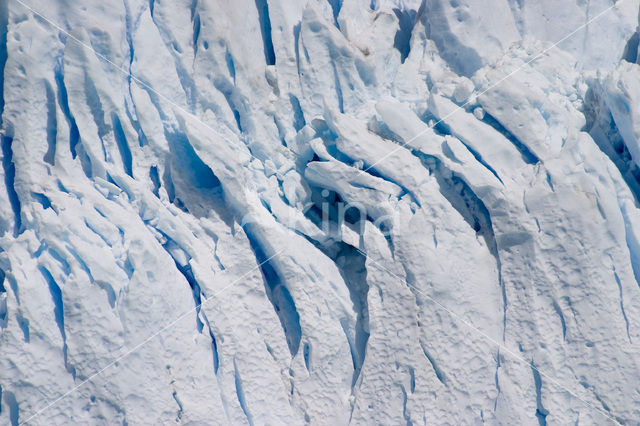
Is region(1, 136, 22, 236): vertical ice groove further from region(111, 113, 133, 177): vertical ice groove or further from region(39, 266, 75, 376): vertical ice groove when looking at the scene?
region(111, 113, 133, 177): vertical ice groove

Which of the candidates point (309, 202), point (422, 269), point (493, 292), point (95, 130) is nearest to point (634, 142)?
point (493, 292)

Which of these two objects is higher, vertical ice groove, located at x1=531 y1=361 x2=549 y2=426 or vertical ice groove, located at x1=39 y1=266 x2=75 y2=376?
vertical ice groove, located at x1=531 y1=361 x2=549 y2=426

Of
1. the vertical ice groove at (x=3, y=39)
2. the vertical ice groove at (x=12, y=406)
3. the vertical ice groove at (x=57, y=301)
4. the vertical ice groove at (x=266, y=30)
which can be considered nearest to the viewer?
the vertical ice groove at (x=12, y=406)

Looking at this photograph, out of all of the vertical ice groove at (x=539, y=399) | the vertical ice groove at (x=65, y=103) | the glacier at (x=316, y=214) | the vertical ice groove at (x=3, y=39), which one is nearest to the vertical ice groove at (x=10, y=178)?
the glacier at (x=316, y=214)

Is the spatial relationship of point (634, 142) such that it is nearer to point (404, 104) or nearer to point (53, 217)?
point (404, 104)

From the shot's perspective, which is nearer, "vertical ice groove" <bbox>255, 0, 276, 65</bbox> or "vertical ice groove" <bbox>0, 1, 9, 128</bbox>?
"vertical ice groove" <bbox>0, 1, 9, 128</bbox>

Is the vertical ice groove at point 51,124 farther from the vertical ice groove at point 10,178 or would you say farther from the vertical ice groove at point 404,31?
the vertical ice groove at point 404,31

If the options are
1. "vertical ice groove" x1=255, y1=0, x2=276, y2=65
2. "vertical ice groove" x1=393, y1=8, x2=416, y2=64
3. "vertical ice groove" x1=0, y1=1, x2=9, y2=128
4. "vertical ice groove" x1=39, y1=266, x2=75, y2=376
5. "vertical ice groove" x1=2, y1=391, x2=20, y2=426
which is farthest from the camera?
"vertical ice groove" x1=393, y1=8, x2=416, y2=64

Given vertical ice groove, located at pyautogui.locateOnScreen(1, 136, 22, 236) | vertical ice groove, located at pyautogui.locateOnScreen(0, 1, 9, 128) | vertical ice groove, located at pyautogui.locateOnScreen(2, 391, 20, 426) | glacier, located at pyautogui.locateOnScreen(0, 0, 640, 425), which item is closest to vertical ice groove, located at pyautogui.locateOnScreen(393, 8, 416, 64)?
glacier, located at pyautogui.locateOnScreen(0, 0, 640, 425)
